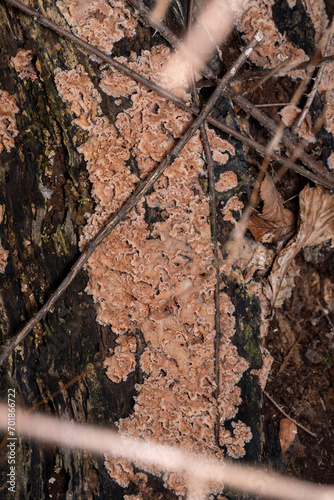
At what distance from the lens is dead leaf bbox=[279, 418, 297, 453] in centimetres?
357

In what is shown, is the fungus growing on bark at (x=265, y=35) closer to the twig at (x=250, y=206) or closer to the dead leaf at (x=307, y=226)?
the twig at (x=250, y=206)

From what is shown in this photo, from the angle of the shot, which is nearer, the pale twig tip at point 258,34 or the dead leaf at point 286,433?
the pale twig tip at point 258,34

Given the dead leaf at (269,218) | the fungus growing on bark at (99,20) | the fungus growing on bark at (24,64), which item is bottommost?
the dead leaf at (269,218)

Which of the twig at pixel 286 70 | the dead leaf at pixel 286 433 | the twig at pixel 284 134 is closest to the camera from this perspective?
the twig at pixel 286 70

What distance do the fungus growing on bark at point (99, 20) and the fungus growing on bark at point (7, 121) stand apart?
2.37ft

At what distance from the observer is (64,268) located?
9.59 feet

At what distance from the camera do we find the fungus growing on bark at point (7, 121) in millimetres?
2830

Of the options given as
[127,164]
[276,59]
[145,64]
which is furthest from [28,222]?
[276,59]

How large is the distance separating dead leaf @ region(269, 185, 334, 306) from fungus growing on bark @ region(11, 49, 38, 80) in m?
2.44

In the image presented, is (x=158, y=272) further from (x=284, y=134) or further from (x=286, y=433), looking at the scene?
(x=286, y=433)

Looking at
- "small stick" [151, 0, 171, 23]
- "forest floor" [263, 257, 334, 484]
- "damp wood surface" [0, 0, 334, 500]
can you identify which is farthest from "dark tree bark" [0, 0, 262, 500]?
"forest floor" [263, 257, 334, 484]

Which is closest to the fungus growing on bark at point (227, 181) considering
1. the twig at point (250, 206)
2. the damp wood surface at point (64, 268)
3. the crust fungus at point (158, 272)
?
the damp wood surface at point (64, 268)

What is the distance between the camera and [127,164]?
9.09 ft

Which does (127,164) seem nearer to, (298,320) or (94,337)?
(94,337)
